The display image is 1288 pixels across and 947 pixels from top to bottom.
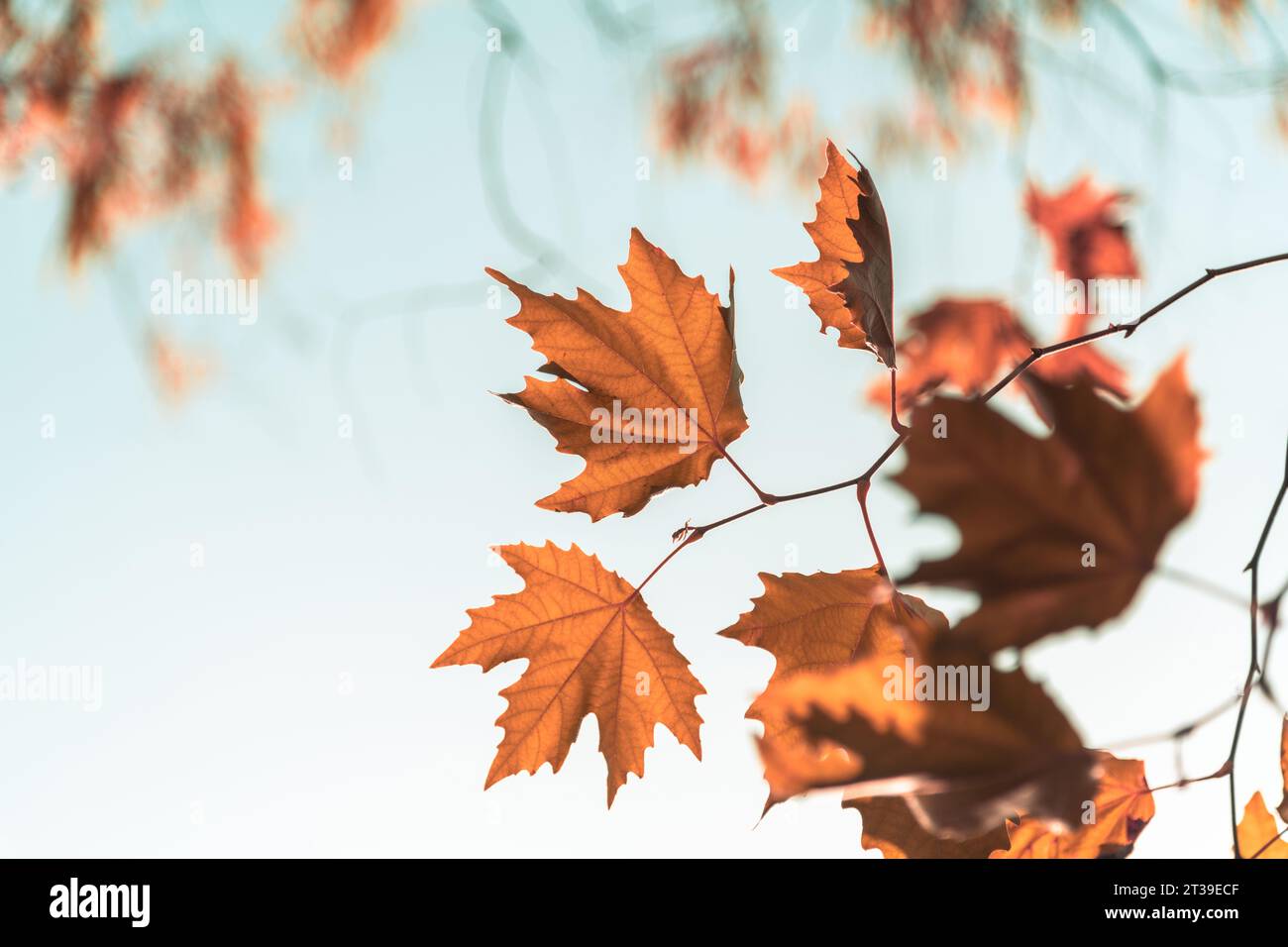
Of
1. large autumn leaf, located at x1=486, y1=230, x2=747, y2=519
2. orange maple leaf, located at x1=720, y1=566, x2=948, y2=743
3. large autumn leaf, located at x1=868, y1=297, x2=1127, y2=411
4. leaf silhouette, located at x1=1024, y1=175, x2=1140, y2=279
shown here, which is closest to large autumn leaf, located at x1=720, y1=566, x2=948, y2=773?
orange maple leaf, located at x1=720, y1=566, x2=948, y2=743

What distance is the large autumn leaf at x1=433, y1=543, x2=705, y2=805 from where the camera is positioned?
61cm

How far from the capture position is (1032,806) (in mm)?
288

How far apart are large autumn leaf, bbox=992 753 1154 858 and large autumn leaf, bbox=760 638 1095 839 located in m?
0.25

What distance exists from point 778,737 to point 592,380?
266 mm

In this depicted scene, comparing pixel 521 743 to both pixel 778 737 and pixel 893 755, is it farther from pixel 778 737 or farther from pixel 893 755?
pixel 893 755

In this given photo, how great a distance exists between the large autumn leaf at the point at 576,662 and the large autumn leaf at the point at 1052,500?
0.34 meters

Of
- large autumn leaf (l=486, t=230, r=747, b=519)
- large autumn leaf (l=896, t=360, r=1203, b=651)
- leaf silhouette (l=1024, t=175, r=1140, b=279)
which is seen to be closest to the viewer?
large autumn leaf (l=896, t=360, r=1203, b=651)

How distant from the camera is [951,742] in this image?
0.95 feet

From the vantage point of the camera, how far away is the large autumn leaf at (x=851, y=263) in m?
0.55

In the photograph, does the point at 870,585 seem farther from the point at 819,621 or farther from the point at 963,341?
the point at 963,341

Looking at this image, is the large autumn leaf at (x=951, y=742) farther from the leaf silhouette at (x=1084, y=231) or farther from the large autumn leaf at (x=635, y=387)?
the leaf silhouette at (x=1084, y=231)

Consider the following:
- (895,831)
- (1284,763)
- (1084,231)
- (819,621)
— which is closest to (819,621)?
(819,621)

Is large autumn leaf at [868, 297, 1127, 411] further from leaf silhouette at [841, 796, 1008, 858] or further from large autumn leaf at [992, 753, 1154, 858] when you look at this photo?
leaf silhouette at [841, 796, 1008, 858]

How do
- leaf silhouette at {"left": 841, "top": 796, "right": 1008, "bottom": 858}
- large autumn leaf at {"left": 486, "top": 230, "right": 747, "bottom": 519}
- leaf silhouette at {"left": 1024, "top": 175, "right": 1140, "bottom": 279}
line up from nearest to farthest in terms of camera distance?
leaf silhouette at {"left": 841, "top": 796, "right": 1008, "bottom": 858} < large autumn leaf at {"left": 486, "top": 230, "right": 747, "bottom": 519} < leaf silhouette at {"left": 1024, "top": 175, "right": 1140, "bottom": 279}
